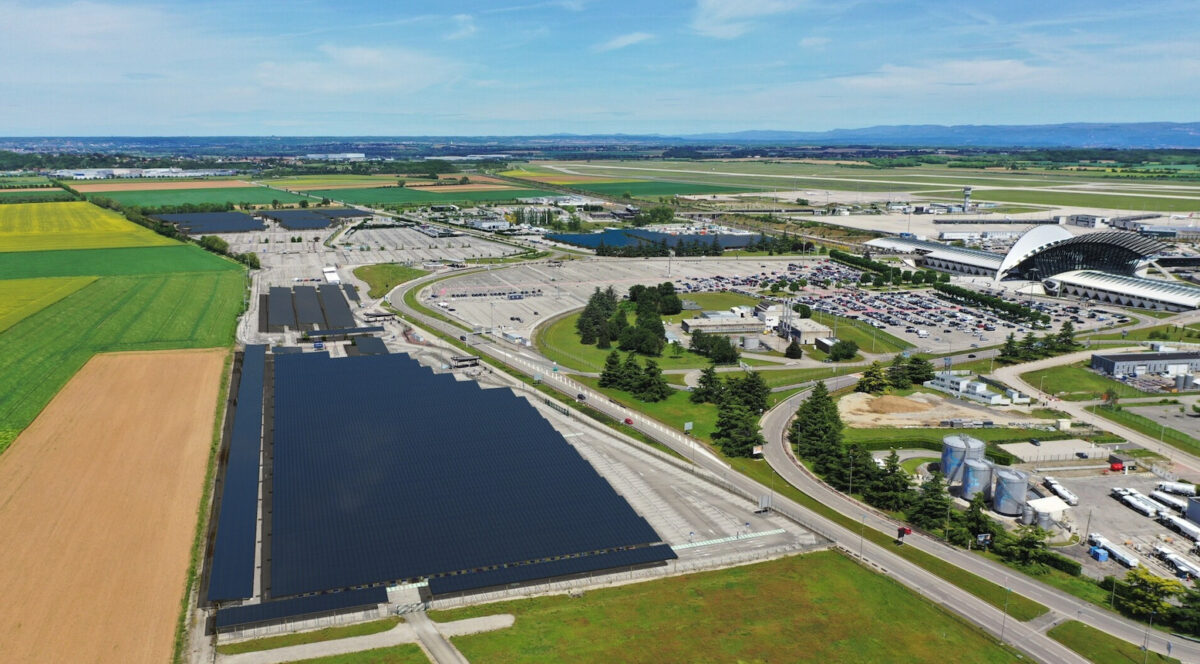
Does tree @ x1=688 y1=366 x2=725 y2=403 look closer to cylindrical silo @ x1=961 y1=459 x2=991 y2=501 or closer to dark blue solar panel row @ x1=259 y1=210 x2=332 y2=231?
cylindrical silo @ x1=961 y1=459 x2=991 y2=501

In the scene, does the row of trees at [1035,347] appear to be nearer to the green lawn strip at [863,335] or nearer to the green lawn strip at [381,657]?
the green lawn strip at [863,335]

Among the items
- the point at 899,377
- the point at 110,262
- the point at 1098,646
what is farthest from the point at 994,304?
the point at 110,262

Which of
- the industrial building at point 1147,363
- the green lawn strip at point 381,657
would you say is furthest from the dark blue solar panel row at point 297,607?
the industrial building at point 1147,363

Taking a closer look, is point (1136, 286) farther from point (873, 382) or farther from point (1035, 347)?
point (873, 382)

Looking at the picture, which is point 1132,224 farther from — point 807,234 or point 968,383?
point 968,383

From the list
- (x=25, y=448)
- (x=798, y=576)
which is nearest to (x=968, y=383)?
(x=798, y=576)

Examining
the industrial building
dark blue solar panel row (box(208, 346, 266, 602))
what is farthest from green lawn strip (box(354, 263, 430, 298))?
the industrial building
